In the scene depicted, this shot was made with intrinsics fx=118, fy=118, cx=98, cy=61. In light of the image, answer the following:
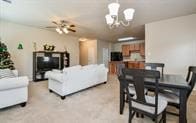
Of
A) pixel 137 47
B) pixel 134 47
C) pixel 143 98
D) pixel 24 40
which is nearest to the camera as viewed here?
pixel 143 98

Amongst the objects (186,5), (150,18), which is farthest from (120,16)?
(186,5)

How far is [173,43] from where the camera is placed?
4047 mm

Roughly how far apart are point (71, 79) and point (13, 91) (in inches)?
52.1

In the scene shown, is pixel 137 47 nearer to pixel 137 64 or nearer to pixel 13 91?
pixel 137 64

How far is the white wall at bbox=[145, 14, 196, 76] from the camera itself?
3.75 m

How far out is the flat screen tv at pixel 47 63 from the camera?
538cm

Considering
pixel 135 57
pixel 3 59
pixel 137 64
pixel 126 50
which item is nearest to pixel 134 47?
pixel 126 50

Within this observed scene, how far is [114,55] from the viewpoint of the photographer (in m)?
8.54

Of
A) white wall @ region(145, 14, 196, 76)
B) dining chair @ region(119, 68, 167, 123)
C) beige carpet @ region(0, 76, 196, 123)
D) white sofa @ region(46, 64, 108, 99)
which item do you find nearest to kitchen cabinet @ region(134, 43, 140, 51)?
white wall @ region(145, 14, 196, 76)

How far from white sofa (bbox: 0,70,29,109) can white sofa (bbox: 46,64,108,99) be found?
2.65 feet

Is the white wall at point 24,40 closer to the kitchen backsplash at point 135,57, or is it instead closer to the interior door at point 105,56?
the interior door at point 105,56

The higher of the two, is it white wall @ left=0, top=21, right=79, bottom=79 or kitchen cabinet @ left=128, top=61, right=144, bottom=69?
white wall @ left=0, top=21, right=79, bottom=79

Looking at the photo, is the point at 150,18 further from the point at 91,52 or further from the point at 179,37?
the point at 91,52

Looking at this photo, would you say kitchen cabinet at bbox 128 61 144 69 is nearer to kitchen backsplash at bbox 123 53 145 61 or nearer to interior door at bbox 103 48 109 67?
kitchen backsplash at bbox 123 53 145 61
